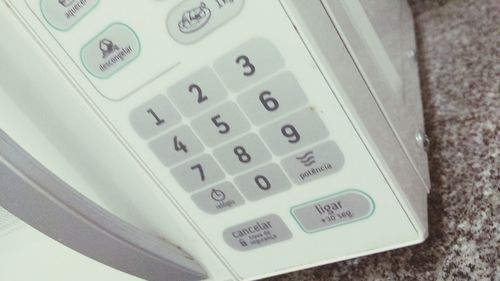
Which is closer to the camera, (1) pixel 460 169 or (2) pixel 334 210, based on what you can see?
(2) pixel 334 210

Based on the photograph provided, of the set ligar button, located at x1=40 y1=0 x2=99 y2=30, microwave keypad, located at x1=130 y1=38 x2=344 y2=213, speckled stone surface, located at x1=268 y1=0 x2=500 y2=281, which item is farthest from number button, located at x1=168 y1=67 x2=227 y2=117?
speckled stone surface, located at x1=268 y1=0 x2=500 y2=281

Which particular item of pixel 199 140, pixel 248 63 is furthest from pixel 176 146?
pixel 248 63

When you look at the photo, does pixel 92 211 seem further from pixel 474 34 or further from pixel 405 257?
pixel 474 34

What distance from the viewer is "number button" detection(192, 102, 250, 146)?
0.39m

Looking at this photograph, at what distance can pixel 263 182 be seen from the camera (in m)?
0.43

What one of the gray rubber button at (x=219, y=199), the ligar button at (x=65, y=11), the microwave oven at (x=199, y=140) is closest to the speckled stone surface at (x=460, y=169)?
the microwave oven at (x=199, y=140)

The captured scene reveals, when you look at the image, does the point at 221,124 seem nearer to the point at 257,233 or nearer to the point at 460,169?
the point at 257,233

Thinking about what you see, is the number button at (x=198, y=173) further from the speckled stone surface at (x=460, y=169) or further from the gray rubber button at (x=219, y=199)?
the speckled stone surface at (x=460, y=169)

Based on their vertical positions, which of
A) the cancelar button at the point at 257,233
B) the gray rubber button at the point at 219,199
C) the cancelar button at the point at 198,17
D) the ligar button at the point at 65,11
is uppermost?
the ligar button at the point at 65,11

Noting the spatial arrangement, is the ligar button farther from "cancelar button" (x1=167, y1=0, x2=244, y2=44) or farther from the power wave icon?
the power wave icon

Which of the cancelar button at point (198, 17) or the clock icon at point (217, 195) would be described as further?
the clock icon at point (217, 195)

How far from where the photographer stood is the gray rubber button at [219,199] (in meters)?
0.45

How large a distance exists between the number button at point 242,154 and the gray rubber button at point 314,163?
0.08 feet

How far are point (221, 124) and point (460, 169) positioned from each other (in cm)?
35
